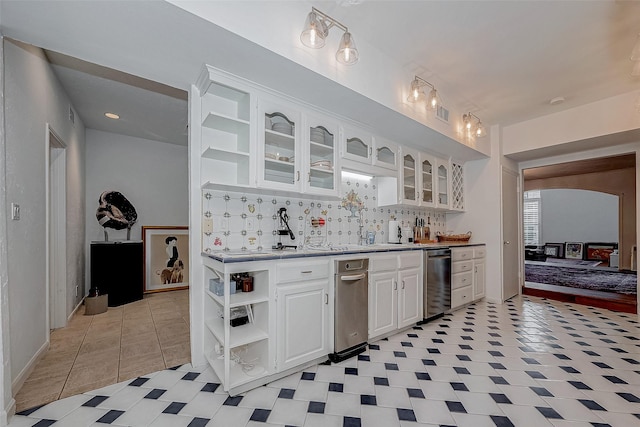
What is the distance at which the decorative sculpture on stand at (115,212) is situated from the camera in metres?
4.15

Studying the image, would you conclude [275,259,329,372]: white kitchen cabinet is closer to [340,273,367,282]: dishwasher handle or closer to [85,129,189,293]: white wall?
[340,273,367,282]: dishwasher handle

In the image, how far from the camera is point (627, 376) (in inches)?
83.1

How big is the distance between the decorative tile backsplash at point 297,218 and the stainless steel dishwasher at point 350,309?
25.6 inches

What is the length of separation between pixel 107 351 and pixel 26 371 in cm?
53

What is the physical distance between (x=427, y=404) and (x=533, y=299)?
376 cm

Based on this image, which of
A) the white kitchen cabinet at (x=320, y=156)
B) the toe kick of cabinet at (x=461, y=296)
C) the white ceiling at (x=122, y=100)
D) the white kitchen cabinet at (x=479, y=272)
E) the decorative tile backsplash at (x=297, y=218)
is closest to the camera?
the decorative tile backsplash at (x=297, y=218)

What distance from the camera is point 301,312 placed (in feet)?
7.01

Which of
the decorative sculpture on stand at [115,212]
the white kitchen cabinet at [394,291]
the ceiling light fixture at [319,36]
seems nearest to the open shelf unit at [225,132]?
the ceiling light fixture at [319,36]

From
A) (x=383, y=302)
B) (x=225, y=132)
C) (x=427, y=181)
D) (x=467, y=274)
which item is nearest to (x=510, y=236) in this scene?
(x=467, y=274)

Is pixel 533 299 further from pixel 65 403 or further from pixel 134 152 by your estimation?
pixel 134 152

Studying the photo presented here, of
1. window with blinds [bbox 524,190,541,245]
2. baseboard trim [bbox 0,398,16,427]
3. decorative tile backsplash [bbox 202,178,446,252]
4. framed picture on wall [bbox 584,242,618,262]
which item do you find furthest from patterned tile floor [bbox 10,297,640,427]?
window with blinds [bbox 524,190,541,245]

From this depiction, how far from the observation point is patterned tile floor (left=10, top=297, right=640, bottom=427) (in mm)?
1633

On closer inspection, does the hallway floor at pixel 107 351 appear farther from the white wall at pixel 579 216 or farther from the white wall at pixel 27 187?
the white wall at pixel 579 216

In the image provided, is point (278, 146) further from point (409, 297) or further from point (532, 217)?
point (532, 217)
